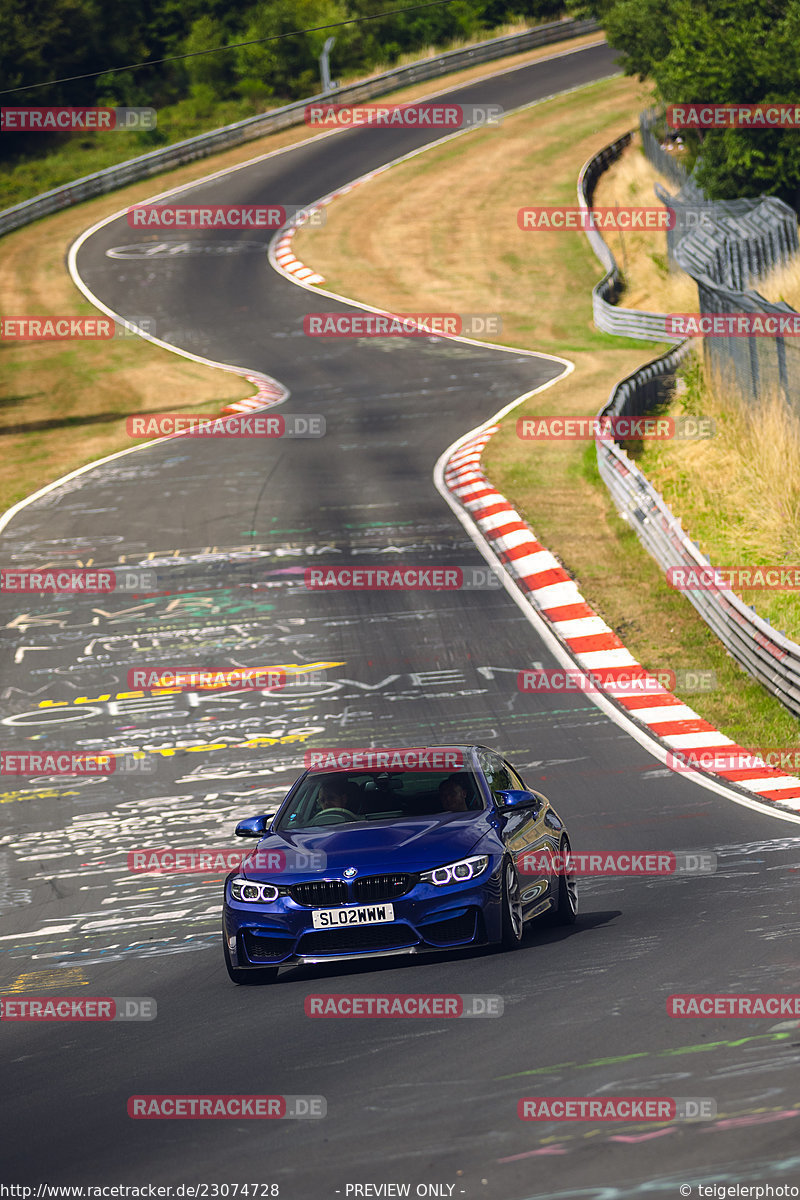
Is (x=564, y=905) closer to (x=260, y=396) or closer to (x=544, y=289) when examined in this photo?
(x=260, y=396)

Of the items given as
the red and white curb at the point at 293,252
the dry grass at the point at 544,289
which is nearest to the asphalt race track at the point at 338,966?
the dry grass at the point at 544,289

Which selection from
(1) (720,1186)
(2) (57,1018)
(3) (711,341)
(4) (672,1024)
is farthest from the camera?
(3) (711,341)

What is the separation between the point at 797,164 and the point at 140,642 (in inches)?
1062

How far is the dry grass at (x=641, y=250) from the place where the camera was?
44.6 meters

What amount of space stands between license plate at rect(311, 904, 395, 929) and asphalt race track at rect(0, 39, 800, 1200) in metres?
0.35

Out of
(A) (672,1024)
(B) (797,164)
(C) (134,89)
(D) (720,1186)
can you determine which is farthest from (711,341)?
(C) (134,89)

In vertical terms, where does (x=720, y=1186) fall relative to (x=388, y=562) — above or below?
above

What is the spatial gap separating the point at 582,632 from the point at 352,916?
1154 cm

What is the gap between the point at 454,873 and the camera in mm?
9273

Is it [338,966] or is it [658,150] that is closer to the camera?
[338,966]

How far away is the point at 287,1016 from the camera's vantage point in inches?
340

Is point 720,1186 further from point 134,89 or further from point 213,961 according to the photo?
point 134,89

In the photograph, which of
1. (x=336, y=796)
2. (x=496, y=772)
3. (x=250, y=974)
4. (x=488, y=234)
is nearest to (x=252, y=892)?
(x=250, y=974)

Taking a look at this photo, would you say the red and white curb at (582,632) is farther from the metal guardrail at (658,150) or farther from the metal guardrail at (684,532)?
the metal guardrail at (658,150)
